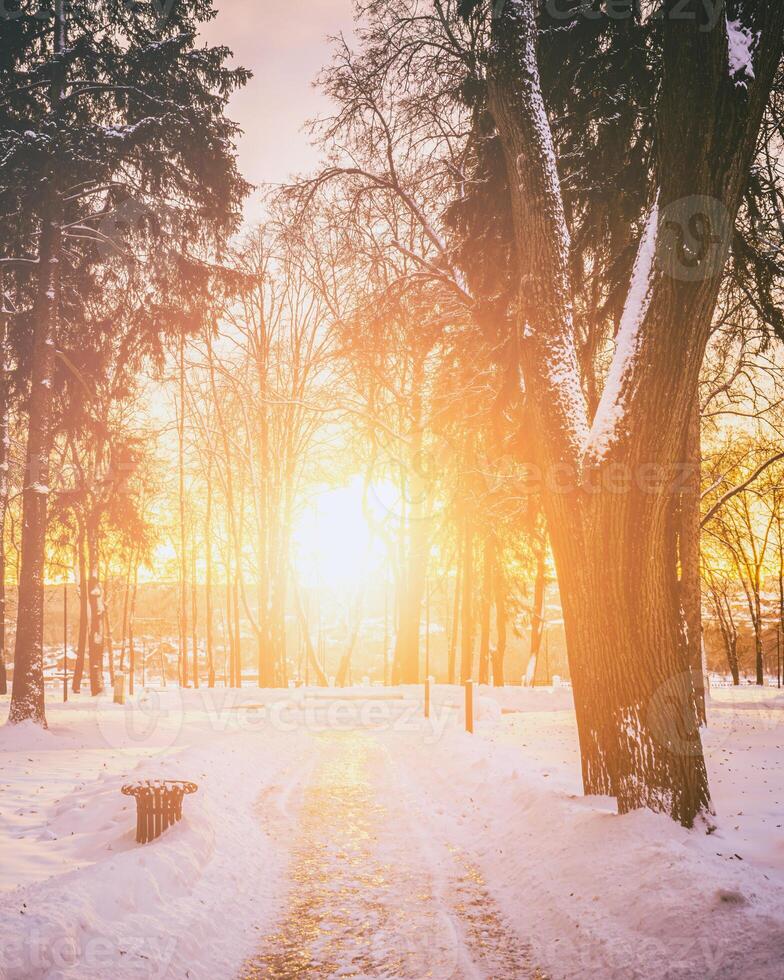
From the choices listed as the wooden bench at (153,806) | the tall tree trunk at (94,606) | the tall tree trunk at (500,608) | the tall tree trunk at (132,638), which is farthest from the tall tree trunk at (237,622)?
the wooden bench at (153,806)

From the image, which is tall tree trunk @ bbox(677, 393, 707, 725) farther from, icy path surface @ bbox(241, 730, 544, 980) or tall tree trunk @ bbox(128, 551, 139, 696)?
tall tree trunk @ bbox(128, 551, 139, 696)

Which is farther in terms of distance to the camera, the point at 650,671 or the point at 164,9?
the point at 164,9

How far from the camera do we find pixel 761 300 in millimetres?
7762

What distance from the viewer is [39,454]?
12922 millimetres

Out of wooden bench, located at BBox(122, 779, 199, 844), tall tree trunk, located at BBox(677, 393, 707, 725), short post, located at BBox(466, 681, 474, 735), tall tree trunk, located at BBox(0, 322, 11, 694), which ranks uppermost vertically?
tall tree trunk, located at BBox(0, 322, 11, 694)

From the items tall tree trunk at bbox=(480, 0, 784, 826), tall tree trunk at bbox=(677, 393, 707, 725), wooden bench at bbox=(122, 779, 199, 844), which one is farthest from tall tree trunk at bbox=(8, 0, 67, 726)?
tall tree trunk at bbox=(677, 393, 707, 725)

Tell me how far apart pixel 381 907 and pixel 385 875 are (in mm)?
714

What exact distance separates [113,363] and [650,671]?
43.4ft

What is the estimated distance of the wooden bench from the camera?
6.00 m

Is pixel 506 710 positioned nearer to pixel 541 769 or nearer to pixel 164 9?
pixel 541 769

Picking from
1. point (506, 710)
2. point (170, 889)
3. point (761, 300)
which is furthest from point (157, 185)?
point (506, 710)

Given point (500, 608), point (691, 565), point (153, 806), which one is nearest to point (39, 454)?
point (153, 806)

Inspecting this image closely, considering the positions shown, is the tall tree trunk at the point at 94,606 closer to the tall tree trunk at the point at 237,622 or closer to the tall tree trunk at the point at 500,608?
the tall tree trunk at the point at 237,622

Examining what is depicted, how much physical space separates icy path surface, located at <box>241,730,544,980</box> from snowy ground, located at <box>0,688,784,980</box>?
0.02m
